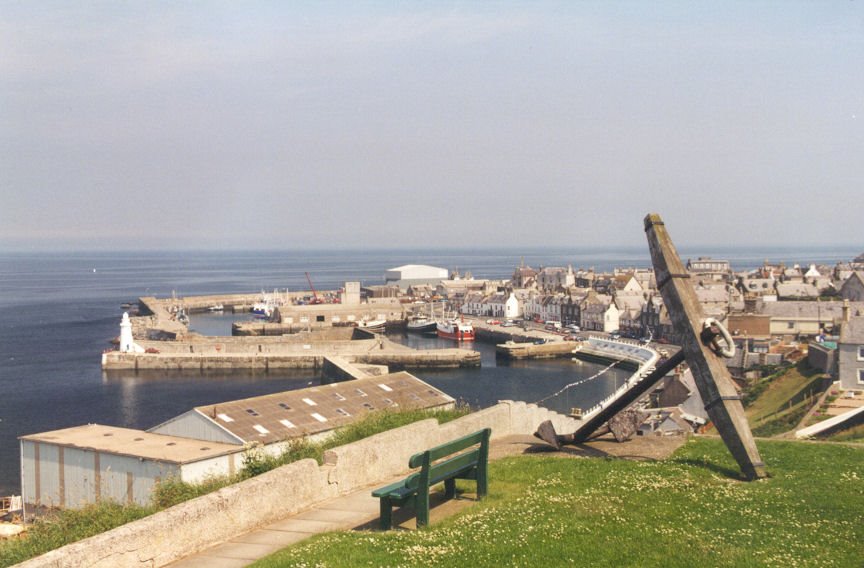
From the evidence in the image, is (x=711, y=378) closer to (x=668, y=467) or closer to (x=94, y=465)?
(x=668, y=467)

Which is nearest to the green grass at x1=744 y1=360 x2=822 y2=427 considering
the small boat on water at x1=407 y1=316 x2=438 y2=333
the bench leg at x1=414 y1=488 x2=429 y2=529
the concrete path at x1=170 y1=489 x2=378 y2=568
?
the concrete path at x1=170 y1=489 x2=378 y2=568

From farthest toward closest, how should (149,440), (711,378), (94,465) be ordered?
(149,440) → (94,465) → (711,378)

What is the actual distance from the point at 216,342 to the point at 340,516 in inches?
2881

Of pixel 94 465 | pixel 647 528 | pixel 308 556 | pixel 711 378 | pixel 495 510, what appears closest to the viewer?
pixel 308 556

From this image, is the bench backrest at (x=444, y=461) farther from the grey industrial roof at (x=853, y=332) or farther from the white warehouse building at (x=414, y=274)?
the white warehouse building at (x=414, y=274)

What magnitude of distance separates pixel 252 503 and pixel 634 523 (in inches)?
164

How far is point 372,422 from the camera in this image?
13523mm

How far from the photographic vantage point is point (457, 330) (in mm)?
96250

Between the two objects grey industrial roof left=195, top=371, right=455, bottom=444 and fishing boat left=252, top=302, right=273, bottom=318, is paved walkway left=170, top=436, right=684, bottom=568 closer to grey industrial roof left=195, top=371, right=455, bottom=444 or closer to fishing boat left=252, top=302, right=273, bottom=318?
grey industrial roof left=195, top=371, right=455, bottom=444

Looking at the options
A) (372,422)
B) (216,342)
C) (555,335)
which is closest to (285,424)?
(372,422)

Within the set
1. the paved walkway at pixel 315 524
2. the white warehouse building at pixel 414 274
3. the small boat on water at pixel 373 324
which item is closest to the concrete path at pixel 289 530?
the paved walkway at pixel 315 524

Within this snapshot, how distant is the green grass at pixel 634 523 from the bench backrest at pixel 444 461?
505 mm

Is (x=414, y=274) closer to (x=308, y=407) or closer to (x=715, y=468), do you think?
(x=308, y=407)

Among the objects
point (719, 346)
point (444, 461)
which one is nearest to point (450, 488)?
point (444, 461)
